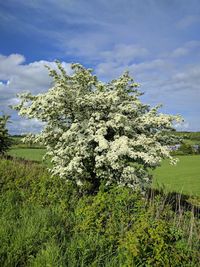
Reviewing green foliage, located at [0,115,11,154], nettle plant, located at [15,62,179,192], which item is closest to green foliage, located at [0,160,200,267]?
nettle plant, located at [15,62,179,192]

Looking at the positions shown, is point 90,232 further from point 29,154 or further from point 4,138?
point 29,154

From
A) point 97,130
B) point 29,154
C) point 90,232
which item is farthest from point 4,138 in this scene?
point 90,232

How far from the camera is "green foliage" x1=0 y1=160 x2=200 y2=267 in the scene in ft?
18.4

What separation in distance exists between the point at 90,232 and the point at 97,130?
15.6ft

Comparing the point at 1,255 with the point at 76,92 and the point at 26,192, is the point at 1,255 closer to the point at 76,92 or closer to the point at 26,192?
the point at 26,192

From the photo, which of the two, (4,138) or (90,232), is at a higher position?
(4,138)

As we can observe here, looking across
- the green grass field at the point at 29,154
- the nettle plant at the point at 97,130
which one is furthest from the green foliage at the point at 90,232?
the green grass field at the point at 29,154

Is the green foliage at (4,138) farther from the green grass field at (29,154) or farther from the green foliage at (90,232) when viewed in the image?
the green foliage at (90,232)

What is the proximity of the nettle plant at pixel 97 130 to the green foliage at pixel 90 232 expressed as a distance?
1661mm

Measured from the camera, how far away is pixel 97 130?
36.5 ft

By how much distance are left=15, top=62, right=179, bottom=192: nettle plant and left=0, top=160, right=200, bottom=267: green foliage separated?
1.66 meters

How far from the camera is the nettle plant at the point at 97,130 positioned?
10969 millimetres

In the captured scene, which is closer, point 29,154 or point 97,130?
point 97,130

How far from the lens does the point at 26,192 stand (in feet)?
33.4
